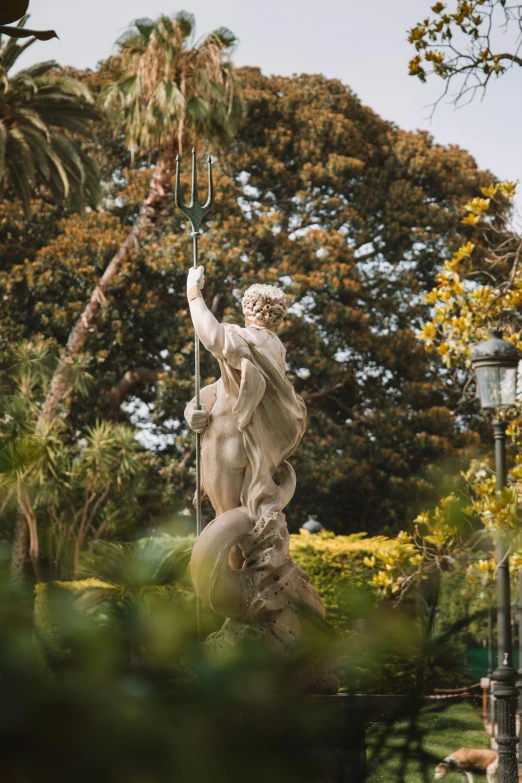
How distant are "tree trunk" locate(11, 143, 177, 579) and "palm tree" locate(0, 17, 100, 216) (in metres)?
1.11

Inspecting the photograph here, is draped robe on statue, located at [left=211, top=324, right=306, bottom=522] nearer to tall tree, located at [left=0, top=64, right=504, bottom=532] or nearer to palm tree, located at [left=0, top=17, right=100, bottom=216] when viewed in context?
palm tree, located at [left=0, top=17, right=100, bottom=216]

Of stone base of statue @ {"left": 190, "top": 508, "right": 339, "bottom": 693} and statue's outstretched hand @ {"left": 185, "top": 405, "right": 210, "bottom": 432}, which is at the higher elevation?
statue's outstretched hand @ {"left": 185, "top": 405, "right": 210, "bottom": 432}

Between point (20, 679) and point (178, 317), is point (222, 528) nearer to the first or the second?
point (20, 679)

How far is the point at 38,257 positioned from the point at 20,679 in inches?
769

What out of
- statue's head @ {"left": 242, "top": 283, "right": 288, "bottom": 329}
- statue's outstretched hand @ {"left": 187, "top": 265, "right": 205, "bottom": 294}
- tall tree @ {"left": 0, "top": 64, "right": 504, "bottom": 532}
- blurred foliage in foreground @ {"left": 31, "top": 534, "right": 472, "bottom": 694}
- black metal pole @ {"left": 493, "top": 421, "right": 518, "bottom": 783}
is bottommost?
blurred foliage in foreground @ {"left": 31, "top": 534, "right": 472, "bottom": 694}

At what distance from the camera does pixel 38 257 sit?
1947 cm

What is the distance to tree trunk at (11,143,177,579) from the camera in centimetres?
1785

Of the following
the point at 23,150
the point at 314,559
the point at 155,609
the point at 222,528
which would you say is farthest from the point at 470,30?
the point at 23,150

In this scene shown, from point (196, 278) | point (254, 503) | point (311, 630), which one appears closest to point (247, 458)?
point (254, 503)

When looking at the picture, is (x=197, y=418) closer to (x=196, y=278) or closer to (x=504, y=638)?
(x=196, y=278)

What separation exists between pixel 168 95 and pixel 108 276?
354 cm

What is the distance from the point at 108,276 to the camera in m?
18.7

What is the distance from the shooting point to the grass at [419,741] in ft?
2.28

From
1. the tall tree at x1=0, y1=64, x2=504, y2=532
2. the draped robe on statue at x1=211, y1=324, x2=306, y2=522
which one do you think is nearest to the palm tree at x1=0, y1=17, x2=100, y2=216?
the tall tree at x1=0, y1=64, x2=504, y2=532
